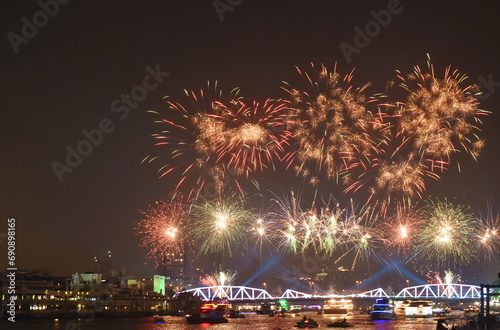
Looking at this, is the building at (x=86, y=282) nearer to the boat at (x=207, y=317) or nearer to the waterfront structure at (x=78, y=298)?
the waterfront structure at (x=78, y=298)

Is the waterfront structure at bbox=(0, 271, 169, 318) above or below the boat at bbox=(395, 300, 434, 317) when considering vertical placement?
above

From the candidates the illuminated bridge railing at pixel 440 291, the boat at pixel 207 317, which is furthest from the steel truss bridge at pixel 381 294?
the boat at pixel 207 317

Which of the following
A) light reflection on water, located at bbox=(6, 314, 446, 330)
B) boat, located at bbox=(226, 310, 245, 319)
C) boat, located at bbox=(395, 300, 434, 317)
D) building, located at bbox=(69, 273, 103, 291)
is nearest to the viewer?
light reflection on water, located at bbox=(6, 314, 446, 330)

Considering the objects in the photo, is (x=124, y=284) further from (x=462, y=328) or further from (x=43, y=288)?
(x=462, y=328)

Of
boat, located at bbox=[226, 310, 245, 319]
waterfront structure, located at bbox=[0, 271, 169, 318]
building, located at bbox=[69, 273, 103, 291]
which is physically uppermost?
building, located at bbox=[69, 273, 103, 291]

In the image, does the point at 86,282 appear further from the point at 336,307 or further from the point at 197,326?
the point at 197,326

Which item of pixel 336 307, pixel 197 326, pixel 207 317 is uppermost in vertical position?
pixel 207 317

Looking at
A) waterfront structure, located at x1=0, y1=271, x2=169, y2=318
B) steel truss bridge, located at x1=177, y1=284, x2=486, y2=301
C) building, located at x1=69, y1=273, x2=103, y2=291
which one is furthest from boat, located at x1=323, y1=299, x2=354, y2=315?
building, located at x1=69, y1=273, x2=103, y2=291

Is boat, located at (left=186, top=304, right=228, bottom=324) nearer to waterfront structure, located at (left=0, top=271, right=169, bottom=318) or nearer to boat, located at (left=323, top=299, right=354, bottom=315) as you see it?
waterfront structure, located at (left=0, top=271, right=169, bottom=318)

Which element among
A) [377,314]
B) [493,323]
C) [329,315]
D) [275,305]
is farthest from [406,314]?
[493,323]

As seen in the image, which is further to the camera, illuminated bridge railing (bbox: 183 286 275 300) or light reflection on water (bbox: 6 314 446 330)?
illuminated bridge railing (bbox: 183 286 275 300)

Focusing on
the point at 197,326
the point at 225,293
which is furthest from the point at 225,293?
the point at 197,326
